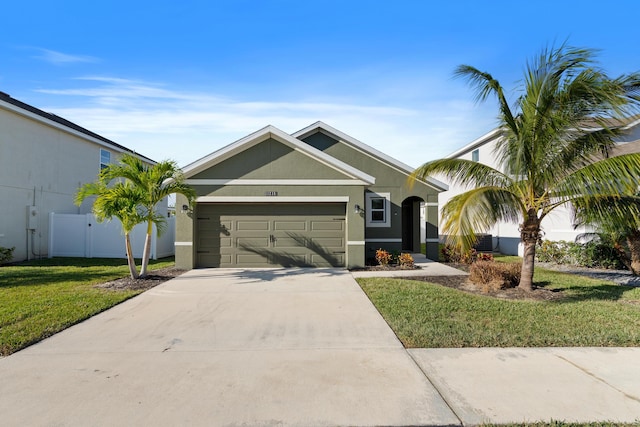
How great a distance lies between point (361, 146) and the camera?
15570 millimetres

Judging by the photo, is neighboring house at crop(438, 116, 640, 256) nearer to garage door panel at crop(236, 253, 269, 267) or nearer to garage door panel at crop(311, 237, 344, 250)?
garage door panel at crop(311, 237, 344, 250)

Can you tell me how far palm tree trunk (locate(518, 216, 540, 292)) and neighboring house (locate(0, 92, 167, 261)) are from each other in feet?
58.6

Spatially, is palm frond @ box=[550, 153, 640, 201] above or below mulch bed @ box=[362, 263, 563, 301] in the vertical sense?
above

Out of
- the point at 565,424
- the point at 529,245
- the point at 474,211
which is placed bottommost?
the point at 565,424

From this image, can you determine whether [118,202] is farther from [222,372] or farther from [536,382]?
[536,382]

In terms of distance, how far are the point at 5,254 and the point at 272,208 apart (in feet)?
33.4

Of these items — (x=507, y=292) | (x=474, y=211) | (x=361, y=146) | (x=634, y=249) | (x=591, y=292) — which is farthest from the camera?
(x=361, y=146)

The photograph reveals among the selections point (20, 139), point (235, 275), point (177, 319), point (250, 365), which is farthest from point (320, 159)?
point (20, 139)

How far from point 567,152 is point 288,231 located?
843 cm

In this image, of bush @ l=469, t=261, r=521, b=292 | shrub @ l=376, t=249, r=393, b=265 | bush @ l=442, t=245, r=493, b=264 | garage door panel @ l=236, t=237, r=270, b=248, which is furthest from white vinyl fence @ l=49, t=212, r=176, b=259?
bush @ l=469, t=261, r=521, b=292

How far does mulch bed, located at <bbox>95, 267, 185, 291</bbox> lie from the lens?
965cm

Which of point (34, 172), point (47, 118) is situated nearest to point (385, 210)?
point (34, 172)

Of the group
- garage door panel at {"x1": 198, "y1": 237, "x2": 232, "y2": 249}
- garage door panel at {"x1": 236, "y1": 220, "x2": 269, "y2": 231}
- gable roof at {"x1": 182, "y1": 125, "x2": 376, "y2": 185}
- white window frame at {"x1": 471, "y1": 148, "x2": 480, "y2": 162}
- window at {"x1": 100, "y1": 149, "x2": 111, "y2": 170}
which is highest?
white window frame at {"x1": 471, "y1": 148, "x2": 480, "y2": 162}

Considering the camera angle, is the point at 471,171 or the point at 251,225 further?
the point at 251,225
